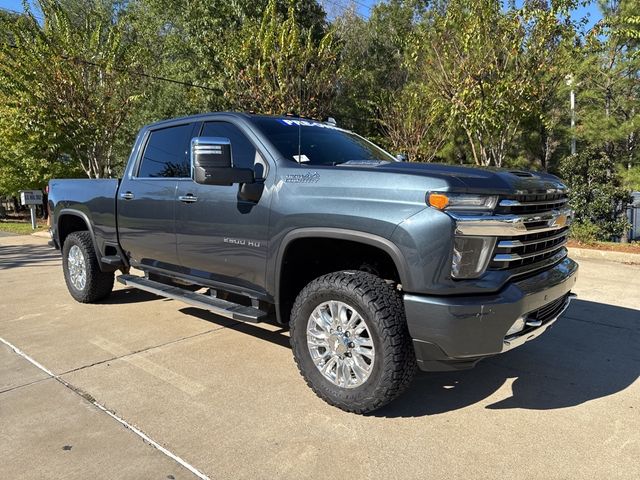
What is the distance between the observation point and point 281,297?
3.67 m

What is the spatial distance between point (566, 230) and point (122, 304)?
4.87 m

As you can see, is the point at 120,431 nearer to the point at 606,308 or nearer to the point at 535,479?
the point at 535,479

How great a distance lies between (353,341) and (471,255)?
926mm

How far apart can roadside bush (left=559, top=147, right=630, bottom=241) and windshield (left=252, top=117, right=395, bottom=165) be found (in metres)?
8.11

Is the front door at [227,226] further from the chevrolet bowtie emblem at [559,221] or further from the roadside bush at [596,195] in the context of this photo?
the roadside bush at [596,195]

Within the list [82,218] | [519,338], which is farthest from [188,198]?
[519,338]

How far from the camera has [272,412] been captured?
329cm

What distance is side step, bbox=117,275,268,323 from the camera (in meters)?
3.72

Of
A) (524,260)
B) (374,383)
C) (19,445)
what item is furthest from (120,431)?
(524,260)

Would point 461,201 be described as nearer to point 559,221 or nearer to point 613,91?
point 559,221

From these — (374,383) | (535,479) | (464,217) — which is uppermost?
(464,217)

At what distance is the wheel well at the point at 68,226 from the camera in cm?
624

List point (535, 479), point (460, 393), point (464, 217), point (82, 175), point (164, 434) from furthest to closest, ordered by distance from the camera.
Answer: point (82, 175) < point (460, 393) < point (164, 434) < point (464, 217) < point (535, 479)

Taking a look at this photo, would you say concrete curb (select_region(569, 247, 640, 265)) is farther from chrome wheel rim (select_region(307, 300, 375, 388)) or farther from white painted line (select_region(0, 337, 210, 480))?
white painted line (select_region(0, 337, 210, 480))
